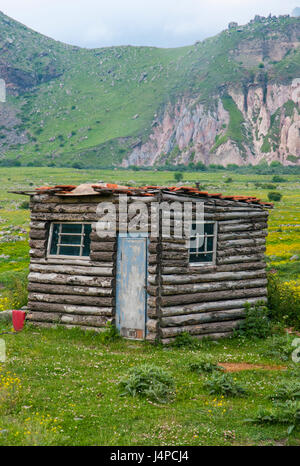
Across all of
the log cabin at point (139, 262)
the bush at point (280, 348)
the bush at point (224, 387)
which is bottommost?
the bush at point (280, 348)

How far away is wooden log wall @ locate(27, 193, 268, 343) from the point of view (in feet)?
40.5

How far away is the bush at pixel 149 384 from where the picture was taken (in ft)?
27.2

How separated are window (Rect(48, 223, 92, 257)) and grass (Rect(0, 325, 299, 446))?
9.52ft

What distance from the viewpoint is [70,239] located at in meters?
13.8

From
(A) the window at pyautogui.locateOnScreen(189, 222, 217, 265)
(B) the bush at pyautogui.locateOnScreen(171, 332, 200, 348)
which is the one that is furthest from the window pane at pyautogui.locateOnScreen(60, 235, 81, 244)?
(B) the bush at pyautogui.locateOnScreen(171, 332, 200, 348)

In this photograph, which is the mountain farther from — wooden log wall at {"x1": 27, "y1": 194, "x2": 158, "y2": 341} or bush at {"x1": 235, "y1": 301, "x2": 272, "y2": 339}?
bush at {"x1": 235, "y1": 301, "x2": 272, "y2": 339}

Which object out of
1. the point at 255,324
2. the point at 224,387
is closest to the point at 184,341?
the point at 255,324

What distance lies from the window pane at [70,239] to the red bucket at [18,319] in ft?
8.42

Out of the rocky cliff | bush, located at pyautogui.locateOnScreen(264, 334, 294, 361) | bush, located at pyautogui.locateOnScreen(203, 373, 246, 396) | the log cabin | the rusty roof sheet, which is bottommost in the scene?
bush, located at pyautogui.locateOnScreen(264, 334, 294, 361)

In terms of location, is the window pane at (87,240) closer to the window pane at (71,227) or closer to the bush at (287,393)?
the window pane at (71,227)

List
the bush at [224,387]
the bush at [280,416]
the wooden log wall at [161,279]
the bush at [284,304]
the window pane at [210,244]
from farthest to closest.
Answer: the bush at [284,304] → the window pane at [210,244] → the wooden log wall at [161,279] → the bush at [224,387] → the bush at [280,416]

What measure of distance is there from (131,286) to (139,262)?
0.73m

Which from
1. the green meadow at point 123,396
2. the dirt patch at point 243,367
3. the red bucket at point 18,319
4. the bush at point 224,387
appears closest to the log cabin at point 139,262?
the red bucket at point 18,319
